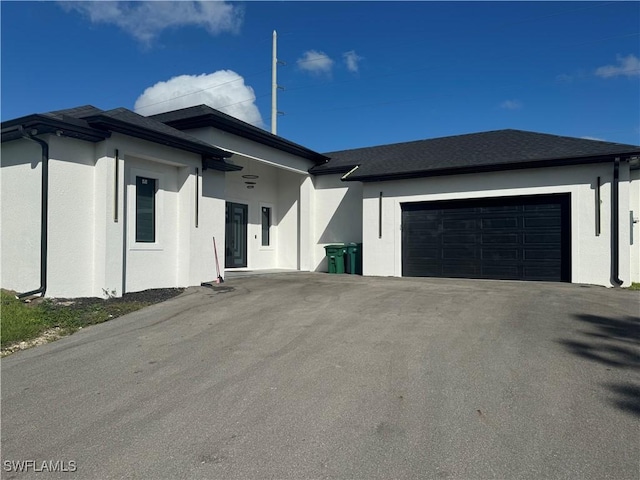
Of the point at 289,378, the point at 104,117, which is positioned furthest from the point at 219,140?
the point at 289,378

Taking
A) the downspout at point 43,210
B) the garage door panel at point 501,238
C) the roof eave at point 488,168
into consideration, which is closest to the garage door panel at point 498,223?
the garage door panel at point 501,238

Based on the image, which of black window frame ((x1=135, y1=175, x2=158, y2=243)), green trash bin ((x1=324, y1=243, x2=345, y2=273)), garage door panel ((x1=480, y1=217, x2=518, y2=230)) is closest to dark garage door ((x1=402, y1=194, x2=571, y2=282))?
garage door panel ((x1=480, y1=217, x2=518, y2=230))

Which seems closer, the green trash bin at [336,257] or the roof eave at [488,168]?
A: the roof eave at [488,168]

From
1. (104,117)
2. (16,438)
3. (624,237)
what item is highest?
(104,117)

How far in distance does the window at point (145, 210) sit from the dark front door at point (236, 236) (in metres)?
5.40

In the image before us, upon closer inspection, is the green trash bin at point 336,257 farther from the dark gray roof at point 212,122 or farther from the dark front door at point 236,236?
the dark gray roof at point 212,122

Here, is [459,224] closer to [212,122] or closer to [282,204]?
[282,204]

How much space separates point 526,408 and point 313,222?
1368cm

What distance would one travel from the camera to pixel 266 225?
17812 millimetres

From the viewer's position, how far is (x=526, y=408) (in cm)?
388

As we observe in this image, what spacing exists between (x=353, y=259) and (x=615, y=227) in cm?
781

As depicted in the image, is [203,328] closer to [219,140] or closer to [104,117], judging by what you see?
[104,117]

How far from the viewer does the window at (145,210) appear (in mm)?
10078

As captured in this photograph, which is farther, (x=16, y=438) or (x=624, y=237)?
(x=624, y=237)
